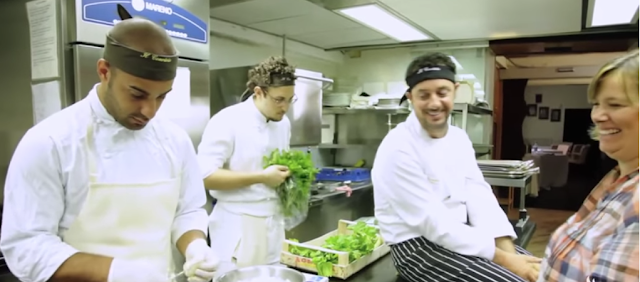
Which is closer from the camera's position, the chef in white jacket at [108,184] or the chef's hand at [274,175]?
the chef in white jacket at [108,184]

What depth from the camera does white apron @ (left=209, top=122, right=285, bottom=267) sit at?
2.34 meters

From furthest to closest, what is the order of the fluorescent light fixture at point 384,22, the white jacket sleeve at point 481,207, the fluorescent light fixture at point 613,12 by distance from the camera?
the fluorescent light fixture at point 384,22 → the fluorescent light fixture at point 613,12 → the white jacket sleeve at point 481,207

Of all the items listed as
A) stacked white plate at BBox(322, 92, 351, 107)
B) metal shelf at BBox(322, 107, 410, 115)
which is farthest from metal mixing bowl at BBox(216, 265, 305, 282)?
stacked white plate at BBox(322, 92, 351, 107)

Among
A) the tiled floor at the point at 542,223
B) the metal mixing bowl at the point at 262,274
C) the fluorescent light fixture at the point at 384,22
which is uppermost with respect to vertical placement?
the fluorescent light fixture at the point at 384,22

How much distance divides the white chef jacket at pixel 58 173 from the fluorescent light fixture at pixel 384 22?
2.50 m

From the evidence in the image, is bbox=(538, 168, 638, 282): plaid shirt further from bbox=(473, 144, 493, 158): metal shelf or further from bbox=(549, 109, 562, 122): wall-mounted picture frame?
bbox=(549, 109, 562, 122): wall-mounted picture frame

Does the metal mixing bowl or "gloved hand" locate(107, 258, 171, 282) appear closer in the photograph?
"gloved hand" locate(107, 258, 171, 282)

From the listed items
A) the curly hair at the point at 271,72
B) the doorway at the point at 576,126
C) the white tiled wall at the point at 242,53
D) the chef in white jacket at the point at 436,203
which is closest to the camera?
the chef in white jacket at the point at 436,203

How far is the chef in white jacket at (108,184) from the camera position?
1146 mm

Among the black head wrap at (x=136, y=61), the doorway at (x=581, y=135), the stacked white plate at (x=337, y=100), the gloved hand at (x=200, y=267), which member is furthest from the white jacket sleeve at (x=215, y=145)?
the doorway at (x=581, y=135)

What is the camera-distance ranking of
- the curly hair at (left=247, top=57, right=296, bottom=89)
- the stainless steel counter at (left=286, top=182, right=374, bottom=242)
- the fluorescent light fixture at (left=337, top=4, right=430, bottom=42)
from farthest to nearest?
1. the stainless steel counter at (left=286, top=182, right=374, bottom=242)
2. the fluorescent light fixture at (left=337, top=4, right=430, bottom=42)
3. the curly hair at (left=247, top=57, right=296, bottom=89)

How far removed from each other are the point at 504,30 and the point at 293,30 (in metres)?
2.16

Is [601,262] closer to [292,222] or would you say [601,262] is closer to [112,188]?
[112,188]

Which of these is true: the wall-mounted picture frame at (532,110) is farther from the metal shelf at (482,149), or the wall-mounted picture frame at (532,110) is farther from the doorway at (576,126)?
the metal shelf at (482,149)
